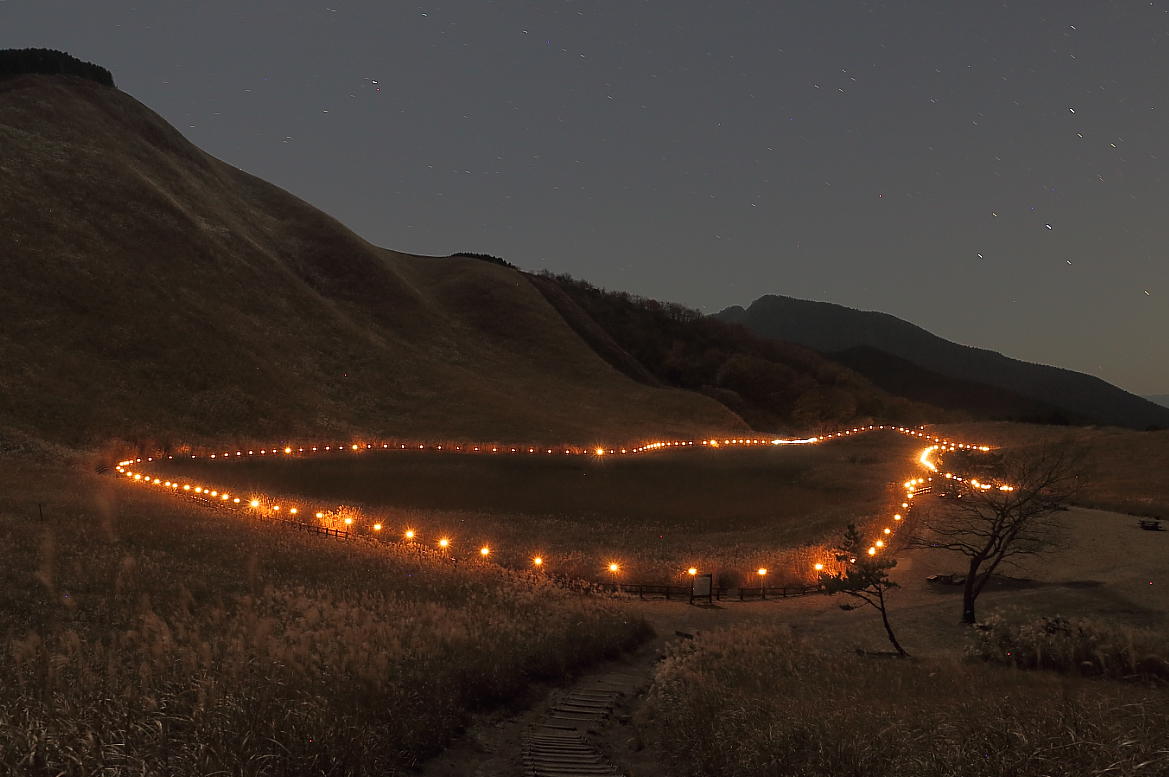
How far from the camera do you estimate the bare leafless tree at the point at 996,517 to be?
1022 inches

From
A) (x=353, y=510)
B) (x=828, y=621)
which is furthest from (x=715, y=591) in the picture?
(x=353, y=510)

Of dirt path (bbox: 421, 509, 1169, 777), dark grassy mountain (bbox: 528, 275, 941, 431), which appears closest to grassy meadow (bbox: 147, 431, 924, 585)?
dirt path (bbox: 421, 509, 1169, 777)

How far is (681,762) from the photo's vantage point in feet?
40.2

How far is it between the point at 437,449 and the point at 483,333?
55489 mm

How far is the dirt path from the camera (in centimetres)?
1288

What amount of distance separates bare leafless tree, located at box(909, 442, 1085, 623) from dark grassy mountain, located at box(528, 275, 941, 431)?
2621 inches

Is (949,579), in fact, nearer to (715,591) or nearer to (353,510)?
(715,591)

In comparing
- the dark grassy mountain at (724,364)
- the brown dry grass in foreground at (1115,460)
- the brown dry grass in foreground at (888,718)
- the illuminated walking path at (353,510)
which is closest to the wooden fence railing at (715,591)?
the illuminated walking path at (353,510)

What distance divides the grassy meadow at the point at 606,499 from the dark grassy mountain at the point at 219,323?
39.7ft

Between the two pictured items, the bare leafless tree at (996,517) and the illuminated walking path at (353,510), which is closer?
the bare leafless tree at (996,517)

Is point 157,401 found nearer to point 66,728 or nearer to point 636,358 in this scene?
point 66,728

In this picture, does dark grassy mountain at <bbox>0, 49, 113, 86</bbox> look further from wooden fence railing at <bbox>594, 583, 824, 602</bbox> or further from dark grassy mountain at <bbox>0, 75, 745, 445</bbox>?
wooden fence railing at <bbox>594, 583, 824, 602</bbox>

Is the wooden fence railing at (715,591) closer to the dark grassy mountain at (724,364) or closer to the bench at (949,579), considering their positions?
the bench at (949,579)

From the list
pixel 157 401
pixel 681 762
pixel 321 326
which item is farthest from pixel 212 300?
pixel 681 762
